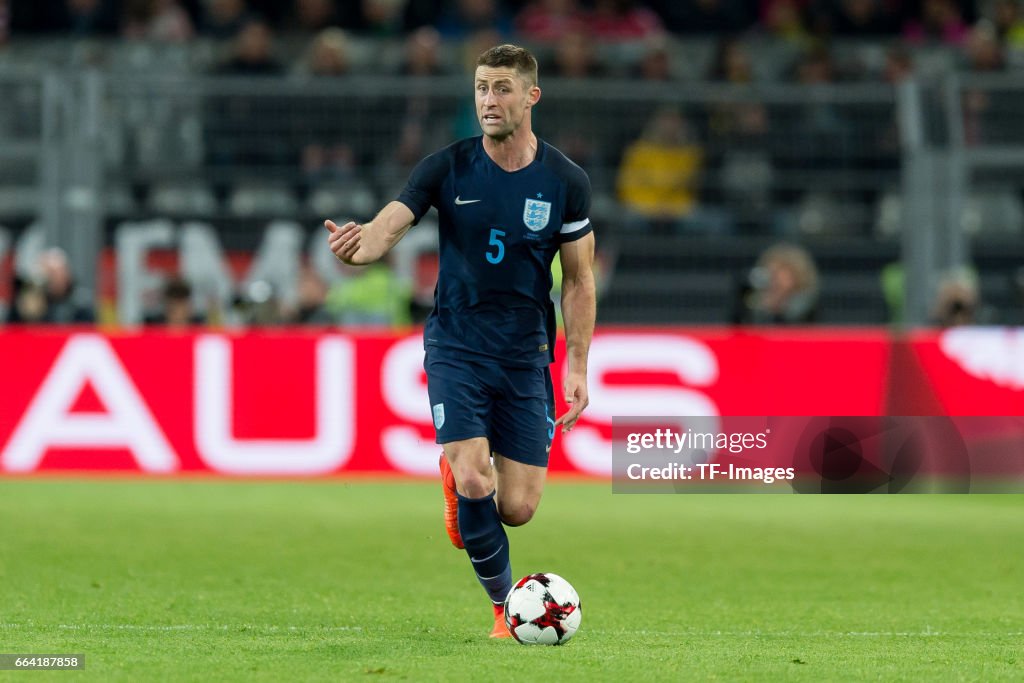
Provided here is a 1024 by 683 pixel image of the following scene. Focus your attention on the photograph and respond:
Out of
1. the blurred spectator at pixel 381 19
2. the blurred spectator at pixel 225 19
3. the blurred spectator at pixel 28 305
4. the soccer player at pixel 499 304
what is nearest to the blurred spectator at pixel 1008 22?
the blurred spectator at pixel 381 19

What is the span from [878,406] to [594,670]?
880 centimetres

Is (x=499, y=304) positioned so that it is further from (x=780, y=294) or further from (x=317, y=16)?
(x=317, y=16)

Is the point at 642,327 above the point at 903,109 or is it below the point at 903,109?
below

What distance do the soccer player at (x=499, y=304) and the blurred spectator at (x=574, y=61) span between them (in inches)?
372

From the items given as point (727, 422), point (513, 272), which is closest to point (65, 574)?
point (513, 272)

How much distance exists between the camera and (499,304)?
7.11 meters

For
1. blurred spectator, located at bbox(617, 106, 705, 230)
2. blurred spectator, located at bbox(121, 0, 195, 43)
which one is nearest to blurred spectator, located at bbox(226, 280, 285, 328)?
blurred spectator, located at bbox(617, 106, 705, 230)

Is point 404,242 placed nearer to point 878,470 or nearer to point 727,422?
point 727,422

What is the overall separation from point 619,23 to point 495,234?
1166 cm

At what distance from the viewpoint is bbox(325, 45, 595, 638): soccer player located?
700cm

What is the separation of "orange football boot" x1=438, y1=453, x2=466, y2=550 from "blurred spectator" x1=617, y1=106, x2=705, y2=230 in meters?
8.62

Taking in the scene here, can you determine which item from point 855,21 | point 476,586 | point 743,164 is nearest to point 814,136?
point 743,164

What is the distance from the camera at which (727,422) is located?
1426 centimetres

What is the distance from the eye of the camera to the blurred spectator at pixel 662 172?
15.8 meters
